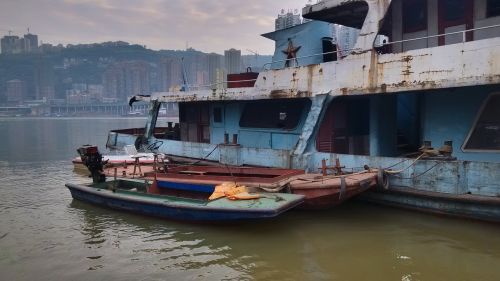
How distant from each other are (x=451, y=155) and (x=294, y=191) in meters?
3.77

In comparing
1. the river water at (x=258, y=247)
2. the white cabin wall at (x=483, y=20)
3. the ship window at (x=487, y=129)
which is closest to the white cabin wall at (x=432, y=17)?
the white cabin wall at (x=483, y=20)

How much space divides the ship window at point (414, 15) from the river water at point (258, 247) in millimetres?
5390

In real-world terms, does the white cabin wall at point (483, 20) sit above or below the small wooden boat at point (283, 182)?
above

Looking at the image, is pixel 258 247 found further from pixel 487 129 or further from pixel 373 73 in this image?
pixel 487 129

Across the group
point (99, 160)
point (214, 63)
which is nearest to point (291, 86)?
point (99, 160)

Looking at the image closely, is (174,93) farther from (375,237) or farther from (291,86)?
(375,237)

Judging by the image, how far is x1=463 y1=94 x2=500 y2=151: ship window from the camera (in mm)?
9070

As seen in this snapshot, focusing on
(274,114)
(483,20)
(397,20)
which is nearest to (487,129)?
(483,20)

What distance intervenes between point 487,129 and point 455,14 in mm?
3394

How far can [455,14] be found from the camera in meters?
10.5

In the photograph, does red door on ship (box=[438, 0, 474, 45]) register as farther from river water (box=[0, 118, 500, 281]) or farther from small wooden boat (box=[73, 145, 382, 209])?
river water (box=[0, 118, 500, 281])

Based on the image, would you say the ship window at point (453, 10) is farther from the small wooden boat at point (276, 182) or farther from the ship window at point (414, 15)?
the small wooden boat at point (276, 182)

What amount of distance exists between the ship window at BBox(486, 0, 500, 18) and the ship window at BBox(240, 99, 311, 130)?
18.0 ft

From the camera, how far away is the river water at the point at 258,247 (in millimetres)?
7012
